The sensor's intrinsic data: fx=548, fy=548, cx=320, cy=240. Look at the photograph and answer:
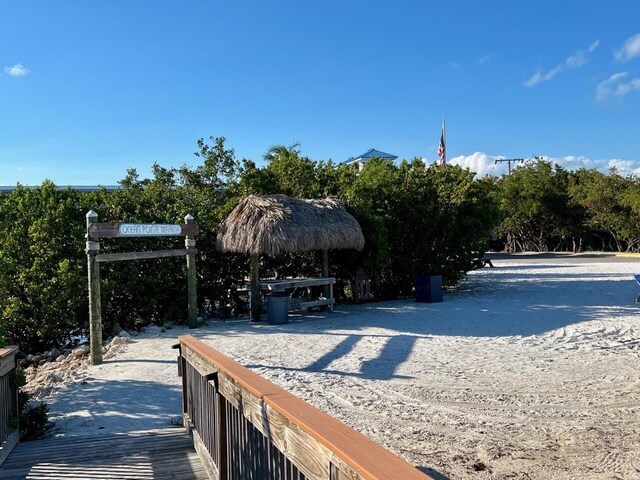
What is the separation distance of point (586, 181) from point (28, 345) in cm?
3820

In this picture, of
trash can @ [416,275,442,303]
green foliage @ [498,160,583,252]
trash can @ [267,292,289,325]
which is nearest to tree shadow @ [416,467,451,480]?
trash can @ [267,292,289,325]

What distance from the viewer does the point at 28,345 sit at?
38.2ft

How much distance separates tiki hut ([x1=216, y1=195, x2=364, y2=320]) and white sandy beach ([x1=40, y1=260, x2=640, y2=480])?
1.72m

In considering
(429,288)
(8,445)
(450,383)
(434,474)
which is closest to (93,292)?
(8,445)

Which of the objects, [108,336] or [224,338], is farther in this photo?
[108,336]

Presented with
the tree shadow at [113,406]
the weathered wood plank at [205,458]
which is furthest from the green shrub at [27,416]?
the weathered wood plank at [205,458]

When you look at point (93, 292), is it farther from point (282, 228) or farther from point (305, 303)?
point (305, 303)

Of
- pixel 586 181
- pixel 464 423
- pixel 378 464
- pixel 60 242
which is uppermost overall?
pixel 586 181

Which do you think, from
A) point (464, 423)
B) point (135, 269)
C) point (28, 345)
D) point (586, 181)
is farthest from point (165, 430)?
point (586, 181)

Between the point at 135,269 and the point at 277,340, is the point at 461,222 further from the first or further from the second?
the point at 135,269

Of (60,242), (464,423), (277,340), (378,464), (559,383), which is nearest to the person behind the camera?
(378,464)

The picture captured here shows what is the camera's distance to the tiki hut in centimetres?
1184

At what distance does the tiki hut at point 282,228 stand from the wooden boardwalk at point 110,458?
23.0 ft

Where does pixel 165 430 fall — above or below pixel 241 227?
below
